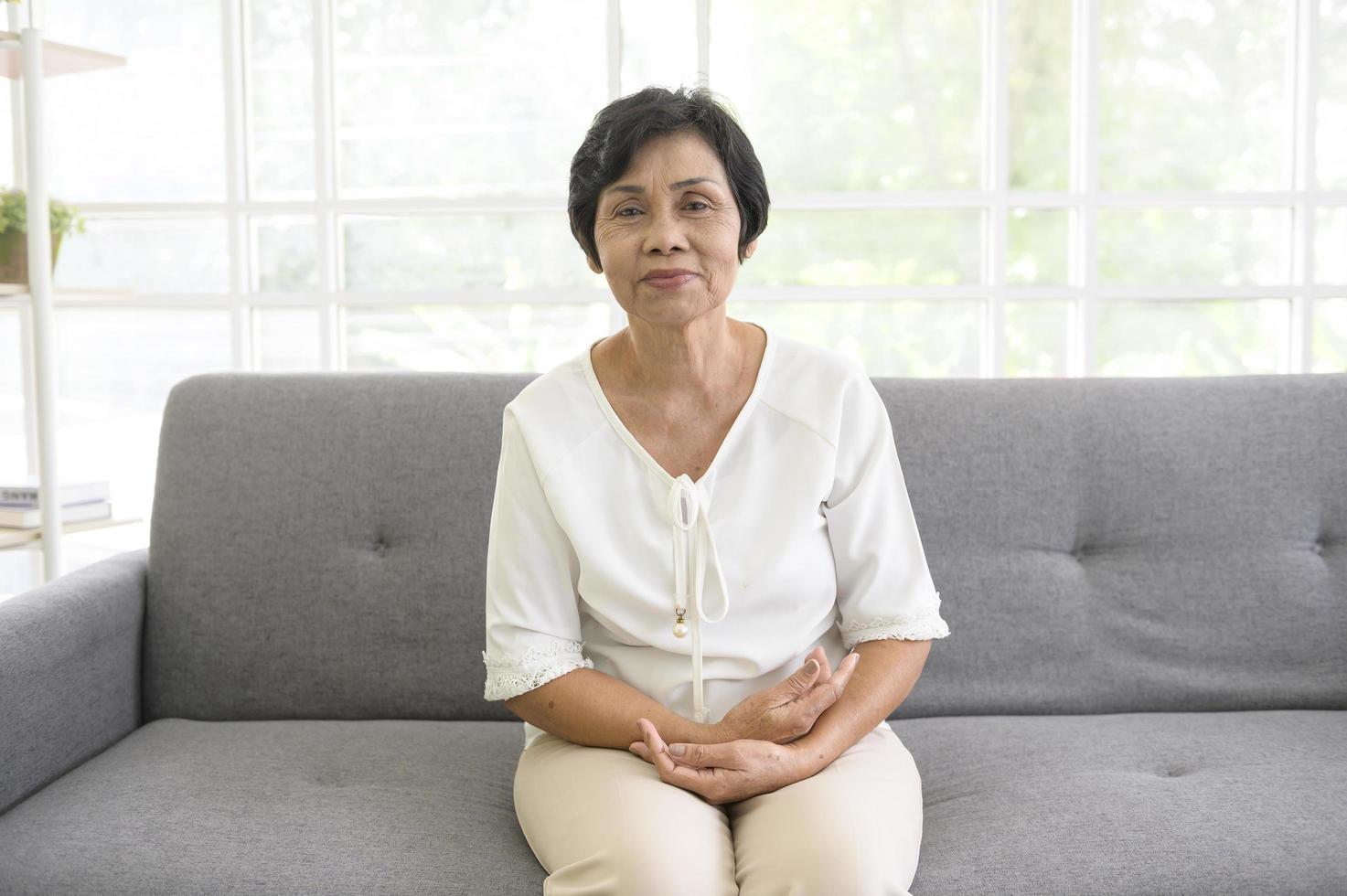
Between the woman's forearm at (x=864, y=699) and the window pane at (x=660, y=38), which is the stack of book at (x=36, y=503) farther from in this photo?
the woman's forearm at (x=864, y=699)

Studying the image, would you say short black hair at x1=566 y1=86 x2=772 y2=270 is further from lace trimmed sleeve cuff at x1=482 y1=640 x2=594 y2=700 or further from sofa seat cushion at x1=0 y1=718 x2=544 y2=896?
sofa seat cushion at x1=0 y1=718 x2=544 y2=896

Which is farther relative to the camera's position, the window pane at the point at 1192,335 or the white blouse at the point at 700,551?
the window pane at the point at 1192,335

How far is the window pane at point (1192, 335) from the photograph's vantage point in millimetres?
3338

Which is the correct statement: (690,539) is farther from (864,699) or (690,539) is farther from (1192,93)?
(1192,93)

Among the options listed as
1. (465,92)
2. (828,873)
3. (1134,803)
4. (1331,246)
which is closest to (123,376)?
(465,92)

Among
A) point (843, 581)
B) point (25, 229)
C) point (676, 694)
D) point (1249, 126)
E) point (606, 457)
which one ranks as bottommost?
point (676, 694)

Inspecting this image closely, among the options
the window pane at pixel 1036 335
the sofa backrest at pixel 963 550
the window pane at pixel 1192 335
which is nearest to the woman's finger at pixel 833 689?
the sofa backrest at pixel 963 550

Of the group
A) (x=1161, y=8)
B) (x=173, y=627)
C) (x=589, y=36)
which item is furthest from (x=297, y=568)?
(x=1161, y=8)

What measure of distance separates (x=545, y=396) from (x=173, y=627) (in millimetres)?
805

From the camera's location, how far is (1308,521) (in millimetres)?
1904

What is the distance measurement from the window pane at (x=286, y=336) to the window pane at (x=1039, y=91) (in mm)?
2076

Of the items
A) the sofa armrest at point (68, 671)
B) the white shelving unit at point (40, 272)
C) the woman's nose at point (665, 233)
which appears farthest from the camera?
the white shelving unit at point (40, 272)

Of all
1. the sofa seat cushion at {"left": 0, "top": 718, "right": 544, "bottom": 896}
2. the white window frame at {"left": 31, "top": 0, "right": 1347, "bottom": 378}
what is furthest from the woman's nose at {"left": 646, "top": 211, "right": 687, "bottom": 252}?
the white window frame at {"left": 31, "top": 0, "right": 1347, "bottom": 378}

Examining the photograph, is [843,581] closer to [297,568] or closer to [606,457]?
[606,457]
